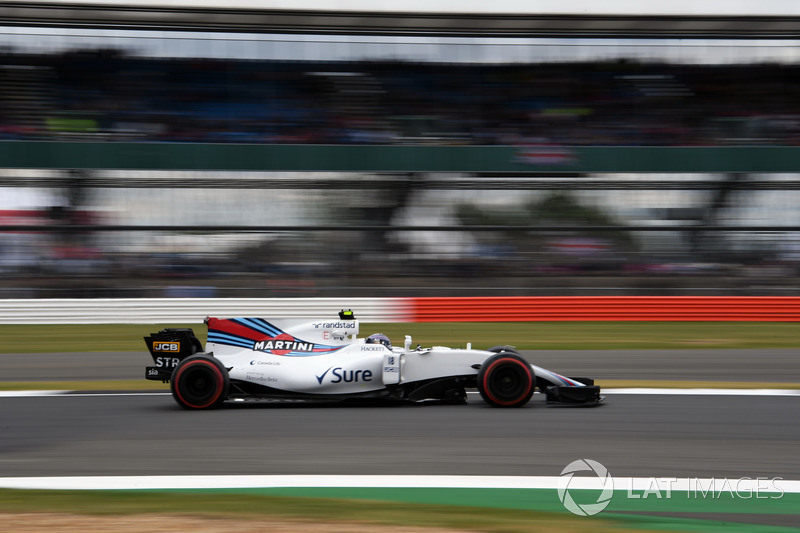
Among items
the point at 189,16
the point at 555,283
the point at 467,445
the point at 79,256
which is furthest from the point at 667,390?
the point at 189,16

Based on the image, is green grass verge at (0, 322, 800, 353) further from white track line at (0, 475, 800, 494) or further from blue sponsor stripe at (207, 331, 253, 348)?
white track line at (0, 475, 800, 494)

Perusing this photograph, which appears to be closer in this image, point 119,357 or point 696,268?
point 119,357

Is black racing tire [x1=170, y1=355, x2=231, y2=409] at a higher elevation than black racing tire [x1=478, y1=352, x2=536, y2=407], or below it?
below

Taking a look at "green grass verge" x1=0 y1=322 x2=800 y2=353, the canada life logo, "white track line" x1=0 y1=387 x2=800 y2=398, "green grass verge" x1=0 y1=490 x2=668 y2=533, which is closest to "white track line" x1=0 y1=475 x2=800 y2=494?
the canada life logo

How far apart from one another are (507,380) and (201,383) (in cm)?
250

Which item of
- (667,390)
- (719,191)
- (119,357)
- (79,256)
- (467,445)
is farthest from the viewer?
(719,191)

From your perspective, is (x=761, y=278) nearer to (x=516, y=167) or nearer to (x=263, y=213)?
(x=516, y=167)

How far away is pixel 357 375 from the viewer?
633 cm

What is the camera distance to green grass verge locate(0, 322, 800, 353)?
11.9 m

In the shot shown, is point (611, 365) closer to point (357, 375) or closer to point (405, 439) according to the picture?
point (357, 375)

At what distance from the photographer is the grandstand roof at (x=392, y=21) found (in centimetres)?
1734

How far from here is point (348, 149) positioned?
16719mm

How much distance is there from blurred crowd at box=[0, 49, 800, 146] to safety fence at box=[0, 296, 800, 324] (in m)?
4.05

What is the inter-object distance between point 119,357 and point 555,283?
8808mm
